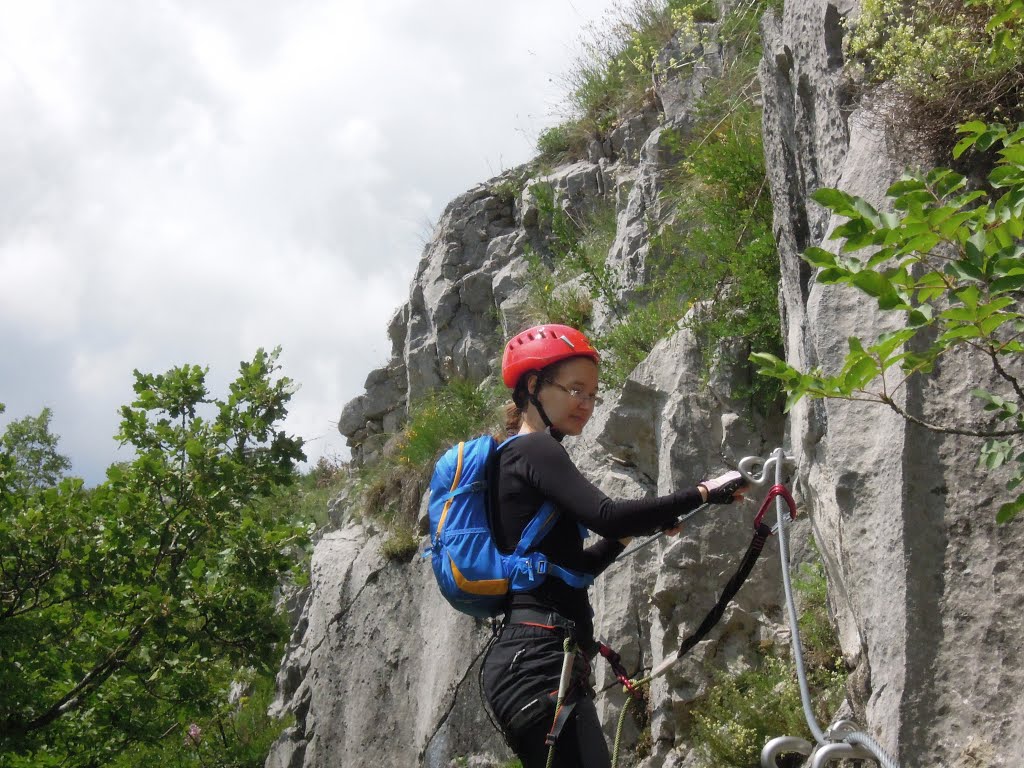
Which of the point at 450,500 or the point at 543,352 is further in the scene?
the point at 543,352

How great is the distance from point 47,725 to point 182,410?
7.87 ft

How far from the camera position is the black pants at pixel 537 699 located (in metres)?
3.12

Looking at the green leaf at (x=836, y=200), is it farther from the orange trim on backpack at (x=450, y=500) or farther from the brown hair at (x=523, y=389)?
the orange trim on backpack at (x=450, y=500)

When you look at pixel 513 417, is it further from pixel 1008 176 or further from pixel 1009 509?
pixel 1008 176

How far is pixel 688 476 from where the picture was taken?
6.47 m

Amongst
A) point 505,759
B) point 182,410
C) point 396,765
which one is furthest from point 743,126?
point 396,765

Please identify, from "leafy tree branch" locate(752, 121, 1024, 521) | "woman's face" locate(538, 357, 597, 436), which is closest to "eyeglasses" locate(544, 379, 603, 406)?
"woman's face" locate(538, 357, 597, 436)

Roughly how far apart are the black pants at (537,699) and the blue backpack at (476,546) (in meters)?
0.17

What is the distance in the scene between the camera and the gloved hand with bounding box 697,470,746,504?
3311mm

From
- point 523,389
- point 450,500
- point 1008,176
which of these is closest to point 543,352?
point 523,389

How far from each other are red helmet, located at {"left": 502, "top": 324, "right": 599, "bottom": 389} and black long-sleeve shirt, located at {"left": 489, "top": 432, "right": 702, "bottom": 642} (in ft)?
1.39

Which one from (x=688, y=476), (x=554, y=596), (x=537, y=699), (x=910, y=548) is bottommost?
(x=537, y=699)

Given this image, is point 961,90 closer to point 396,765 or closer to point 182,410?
point 182,410

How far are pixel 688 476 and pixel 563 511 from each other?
328cm
